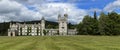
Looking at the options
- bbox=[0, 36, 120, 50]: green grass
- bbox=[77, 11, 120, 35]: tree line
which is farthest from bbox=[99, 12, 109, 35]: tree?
bbox=[0, 36, 120, 50]: green grass

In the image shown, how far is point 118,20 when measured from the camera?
14912cm

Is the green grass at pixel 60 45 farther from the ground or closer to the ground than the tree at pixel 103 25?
closer to the ground

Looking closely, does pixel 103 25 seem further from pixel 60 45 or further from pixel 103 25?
pixel 60 45

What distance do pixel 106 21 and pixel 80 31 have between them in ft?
86.5

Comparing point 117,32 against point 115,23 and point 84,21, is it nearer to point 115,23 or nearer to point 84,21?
point 115,23

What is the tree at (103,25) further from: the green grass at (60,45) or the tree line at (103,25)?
the green grass at (60,45)

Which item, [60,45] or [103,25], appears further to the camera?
[103,25]

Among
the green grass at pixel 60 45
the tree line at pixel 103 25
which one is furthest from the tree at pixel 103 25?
the green grass at pixel 60 45

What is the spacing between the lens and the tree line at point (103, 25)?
14162 centimetres

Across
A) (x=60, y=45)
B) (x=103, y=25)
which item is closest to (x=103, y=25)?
(x=103, y=25)

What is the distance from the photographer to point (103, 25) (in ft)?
478

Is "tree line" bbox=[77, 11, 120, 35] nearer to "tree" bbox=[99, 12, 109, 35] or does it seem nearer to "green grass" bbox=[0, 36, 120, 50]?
"tree" bbox=[99, 12, 109, 35]

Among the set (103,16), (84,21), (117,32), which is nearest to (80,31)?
(84,21)

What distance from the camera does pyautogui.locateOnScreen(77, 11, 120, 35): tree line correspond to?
142 m
